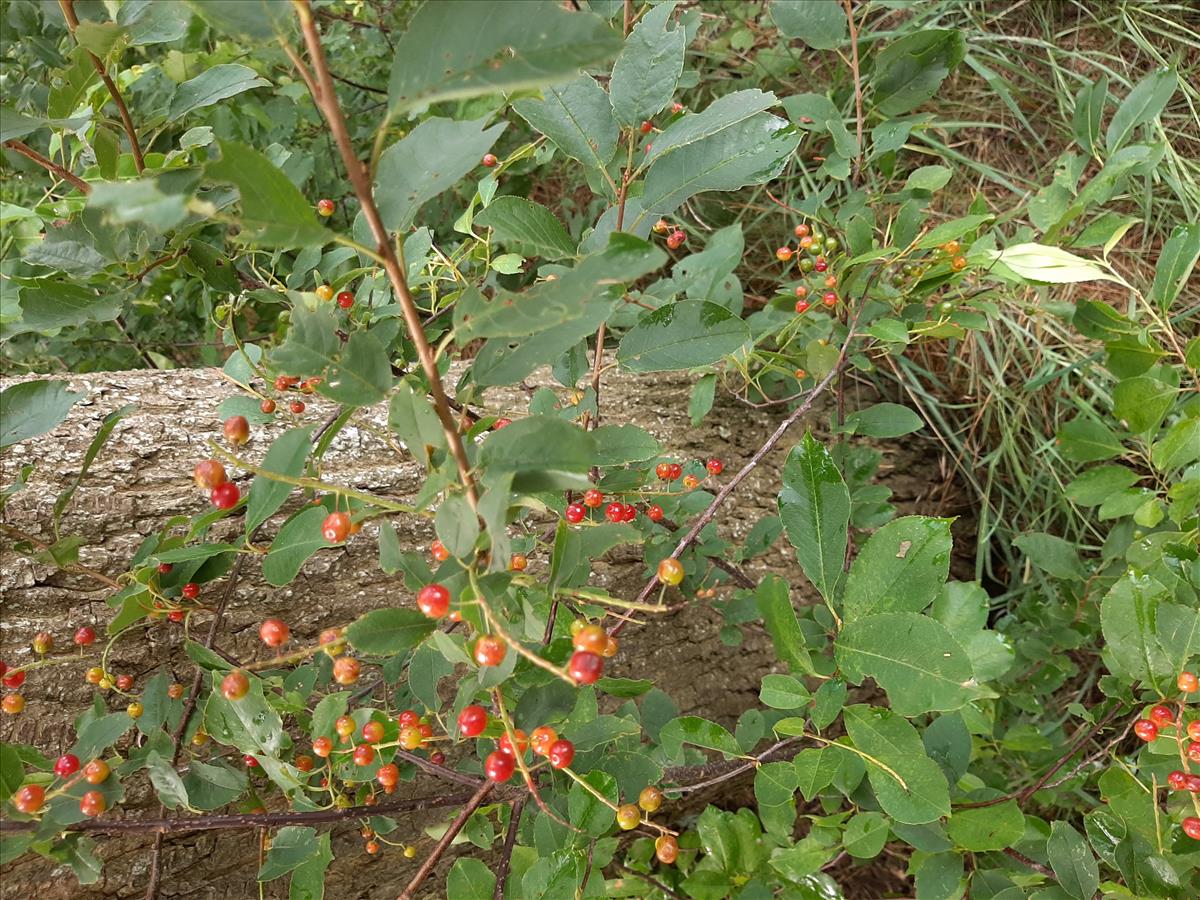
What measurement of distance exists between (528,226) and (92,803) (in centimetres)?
61

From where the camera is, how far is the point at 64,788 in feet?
2.05

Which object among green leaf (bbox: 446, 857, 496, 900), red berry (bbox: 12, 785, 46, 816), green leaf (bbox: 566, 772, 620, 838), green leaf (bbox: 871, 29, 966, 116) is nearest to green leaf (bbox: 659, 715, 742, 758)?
green leaf (bbox: 566, 772, 620, 838)

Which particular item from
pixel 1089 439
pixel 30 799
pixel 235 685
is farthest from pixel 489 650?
pixel 1089 439

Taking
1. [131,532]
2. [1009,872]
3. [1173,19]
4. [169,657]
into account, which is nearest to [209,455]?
[131,532]

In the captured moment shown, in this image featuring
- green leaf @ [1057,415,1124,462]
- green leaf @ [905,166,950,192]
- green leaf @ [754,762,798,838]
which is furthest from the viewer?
green leaf @ [1057,415,1124,462]

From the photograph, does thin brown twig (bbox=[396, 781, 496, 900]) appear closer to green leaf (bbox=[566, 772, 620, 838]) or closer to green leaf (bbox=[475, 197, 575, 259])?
green leaf (bbox=[566, 772, 620, 838])

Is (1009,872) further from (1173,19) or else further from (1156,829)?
(1173,19)

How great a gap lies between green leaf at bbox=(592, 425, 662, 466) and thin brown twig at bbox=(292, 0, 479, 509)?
0.84ft

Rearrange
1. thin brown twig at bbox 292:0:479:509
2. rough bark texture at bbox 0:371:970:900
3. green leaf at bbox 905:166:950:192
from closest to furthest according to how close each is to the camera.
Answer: thin brown twig at bbox 292:0:479:509, rough bark texture at bbox 0:371:970:900, green leaf at bbox 905:166:950:192

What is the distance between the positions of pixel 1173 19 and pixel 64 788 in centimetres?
252

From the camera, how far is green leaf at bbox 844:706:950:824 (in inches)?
A: 27.2

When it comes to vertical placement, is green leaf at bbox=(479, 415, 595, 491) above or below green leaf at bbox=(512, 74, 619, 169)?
below

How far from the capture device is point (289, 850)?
0.75 m

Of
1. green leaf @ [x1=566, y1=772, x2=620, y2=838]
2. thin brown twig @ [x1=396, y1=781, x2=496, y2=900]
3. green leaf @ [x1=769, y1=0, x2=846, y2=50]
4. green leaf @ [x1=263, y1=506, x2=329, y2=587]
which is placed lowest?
green leaf @ [x1=566, y1=772, x2=620, y2=838]
